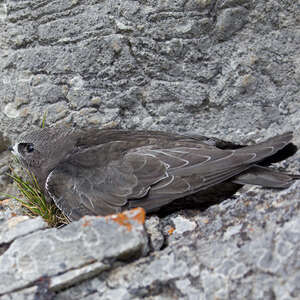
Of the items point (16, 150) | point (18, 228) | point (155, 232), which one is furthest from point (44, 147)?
point (155, 232)

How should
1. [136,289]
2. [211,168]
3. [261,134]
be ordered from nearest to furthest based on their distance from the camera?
1. [136,289]
2. [211,168]
3. [261,134]

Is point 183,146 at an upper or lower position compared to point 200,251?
upper

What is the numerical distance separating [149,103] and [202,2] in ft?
3.21

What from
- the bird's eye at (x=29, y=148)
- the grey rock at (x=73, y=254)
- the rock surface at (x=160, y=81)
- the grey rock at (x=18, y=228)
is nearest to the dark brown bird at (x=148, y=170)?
the rock surface at (x=160, y=81)

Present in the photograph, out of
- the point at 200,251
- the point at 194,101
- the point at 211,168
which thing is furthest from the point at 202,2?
the point at 200,251

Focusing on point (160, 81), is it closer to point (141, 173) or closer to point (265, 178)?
point (141, 173)

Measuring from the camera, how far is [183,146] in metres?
3.15

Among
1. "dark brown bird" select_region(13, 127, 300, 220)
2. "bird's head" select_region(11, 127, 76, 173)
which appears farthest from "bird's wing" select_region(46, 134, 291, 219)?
"bird's head" select_region(11, 127, 76, 173)

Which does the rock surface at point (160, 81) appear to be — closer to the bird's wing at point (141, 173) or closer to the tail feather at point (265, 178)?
the tail feather at point (265, 178)

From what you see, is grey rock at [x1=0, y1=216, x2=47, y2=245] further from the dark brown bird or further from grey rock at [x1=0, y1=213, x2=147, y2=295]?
the dark brown bird

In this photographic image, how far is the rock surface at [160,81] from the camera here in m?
2.43

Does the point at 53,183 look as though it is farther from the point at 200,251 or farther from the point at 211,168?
the point at 200,251

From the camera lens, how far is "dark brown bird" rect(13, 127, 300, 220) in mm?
2775

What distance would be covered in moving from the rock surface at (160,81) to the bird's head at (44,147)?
24 centimetres
